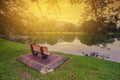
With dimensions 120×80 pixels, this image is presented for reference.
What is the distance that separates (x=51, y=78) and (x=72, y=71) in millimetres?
1218

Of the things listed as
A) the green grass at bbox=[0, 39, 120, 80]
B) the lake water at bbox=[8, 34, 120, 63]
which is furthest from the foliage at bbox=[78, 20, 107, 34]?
the green grass at bbox=[0, 39, 120, 80]

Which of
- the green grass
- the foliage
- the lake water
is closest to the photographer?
the green grass

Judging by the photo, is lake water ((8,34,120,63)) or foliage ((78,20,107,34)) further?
lake water ((8,34,120,63))

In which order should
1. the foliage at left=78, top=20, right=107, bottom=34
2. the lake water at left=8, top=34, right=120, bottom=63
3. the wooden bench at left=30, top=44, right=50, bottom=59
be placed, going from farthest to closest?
the lake water at left=8, top=34, right=120, bottom=63
the foliage at left=78, top=20, right=107, bottom=34
the wooden bench at left=30, top=44, right=50, bottom=59

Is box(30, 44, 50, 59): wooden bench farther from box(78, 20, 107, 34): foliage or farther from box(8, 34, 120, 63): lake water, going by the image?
box(8, 34, 120, 63): lake water

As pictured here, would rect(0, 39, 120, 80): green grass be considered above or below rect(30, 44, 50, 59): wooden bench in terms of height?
below

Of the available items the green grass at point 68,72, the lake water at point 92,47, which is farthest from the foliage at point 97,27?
the green grass at point 68,72

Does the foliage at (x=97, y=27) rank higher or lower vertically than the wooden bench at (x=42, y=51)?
higher

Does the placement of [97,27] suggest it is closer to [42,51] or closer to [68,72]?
[42,51]

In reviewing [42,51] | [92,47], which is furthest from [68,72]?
[92,47]

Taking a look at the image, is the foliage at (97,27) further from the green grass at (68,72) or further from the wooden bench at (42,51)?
the wooden bench at (42,51)

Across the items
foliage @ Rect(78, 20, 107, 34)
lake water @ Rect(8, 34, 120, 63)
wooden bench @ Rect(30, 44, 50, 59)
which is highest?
foliage @ Rect(78, 20, 107, 34)

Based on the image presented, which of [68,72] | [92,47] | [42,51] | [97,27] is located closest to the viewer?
[68,72]

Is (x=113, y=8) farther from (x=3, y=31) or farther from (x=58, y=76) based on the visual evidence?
(x=3, y=31)
